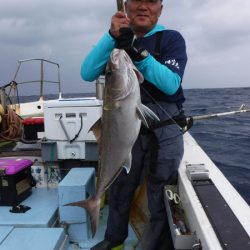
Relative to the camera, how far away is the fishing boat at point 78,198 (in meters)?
2.48

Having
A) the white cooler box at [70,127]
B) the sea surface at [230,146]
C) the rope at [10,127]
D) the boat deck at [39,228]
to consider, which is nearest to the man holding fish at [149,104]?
the boat deck at [39,228]

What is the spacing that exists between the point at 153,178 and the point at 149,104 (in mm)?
689

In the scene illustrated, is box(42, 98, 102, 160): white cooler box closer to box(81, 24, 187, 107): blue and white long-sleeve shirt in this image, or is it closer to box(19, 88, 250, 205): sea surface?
box(81, 24, 187, 107): blue and white long-sleeve shirt

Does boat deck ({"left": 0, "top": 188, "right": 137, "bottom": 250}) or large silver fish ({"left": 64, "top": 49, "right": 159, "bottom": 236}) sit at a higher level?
large silver fish ({"left": 64, "top": 49, "right": 159, "bottom": 236})

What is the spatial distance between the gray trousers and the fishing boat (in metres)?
0.13

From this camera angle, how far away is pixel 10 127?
7664 millimetres

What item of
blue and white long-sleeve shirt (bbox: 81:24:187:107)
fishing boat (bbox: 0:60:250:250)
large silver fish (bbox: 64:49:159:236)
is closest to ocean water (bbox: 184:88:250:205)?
fishing boat (bbox: 0:60:250:250)

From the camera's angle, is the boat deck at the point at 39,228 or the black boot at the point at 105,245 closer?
the boat deck at the point at 39,228

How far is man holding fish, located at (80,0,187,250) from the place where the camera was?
2424 mm

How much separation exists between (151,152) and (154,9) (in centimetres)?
124

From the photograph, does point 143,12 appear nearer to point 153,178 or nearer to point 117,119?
point 117,119

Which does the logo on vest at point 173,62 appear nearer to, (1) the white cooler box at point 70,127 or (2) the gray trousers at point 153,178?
(2) the gray trousers at point 153,178

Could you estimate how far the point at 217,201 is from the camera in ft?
8.77

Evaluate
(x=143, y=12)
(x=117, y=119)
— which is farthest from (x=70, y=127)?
(x=117, y=119)
